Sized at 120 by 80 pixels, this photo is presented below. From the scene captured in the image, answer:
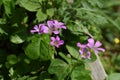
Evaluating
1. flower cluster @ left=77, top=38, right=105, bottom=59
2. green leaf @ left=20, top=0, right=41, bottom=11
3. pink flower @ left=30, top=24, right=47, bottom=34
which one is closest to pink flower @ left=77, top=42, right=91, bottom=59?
flower cluster @ left=77, top=38, right=105, bottom=59

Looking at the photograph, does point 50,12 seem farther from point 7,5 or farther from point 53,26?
point 7,5

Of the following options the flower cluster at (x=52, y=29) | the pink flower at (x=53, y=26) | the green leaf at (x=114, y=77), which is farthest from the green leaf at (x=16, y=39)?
the green leaf at (x=114, y=77)

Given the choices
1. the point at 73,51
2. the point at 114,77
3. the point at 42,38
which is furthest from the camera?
the point at 114,77

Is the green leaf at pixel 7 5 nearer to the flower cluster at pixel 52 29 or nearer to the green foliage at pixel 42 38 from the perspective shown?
the green foliage at pixel 42 38

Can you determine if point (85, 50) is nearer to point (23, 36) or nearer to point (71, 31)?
point (71, 31)

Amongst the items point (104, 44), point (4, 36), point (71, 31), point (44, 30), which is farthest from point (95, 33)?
point (104, 44)

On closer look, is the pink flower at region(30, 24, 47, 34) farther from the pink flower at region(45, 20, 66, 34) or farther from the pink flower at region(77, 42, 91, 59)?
the pink flower at region(77, 42, 91, 59)

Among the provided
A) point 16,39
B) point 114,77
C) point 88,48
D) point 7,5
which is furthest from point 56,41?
point 114,77
